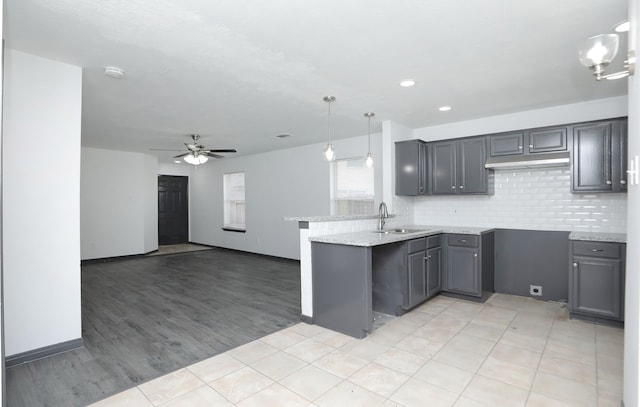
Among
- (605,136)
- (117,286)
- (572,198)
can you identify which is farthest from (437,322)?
(117,286)

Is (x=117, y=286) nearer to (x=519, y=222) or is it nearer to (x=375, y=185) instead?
(x=375, y=185)

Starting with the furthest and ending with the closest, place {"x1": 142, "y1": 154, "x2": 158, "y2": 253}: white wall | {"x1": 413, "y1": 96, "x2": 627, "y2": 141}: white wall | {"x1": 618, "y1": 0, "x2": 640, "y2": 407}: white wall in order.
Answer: {"x1": 142, "y1": 154, "x2": 158, "y2": 253}: white wall < {"x1": 413, "y1": 96, "x2": 627, "y2": 141}: white wall < {"x1": 618, "y1": 0, "x2": 640, "y2": 407}: white wall

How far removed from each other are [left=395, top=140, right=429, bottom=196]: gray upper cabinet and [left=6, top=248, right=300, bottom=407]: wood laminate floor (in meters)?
2.11

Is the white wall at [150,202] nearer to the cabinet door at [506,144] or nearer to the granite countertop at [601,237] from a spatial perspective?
the cabinet door at [506,144]

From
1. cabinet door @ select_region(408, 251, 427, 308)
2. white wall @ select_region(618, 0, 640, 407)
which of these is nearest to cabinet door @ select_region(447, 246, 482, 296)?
cabinet door @ select_region(408, 251, 427, 308)

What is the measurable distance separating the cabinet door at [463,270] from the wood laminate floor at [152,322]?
6.49 feet

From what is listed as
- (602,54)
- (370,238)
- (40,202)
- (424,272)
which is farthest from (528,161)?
(40,202)

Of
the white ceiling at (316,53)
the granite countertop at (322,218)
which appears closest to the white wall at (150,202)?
the white ceiling at (316,53)

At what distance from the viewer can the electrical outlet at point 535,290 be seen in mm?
4180

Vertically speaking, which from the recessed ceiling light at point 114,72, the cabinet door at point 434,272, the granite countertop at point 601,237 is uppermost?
the recessed ceiling light at point 114,72

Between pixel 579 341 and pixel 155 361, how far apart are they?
361cm

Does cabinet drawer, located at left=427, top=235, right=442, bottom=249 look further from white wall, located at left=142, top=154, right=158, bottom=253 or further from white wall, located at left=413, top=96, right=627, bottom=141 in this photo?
white wall, located at left=142, top=154, right=158, bottom=253

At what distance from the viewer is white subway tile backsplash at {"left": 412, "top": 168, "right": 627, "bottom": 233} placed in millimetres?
3740

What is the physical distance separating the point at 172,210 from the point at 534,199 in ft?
28.3
